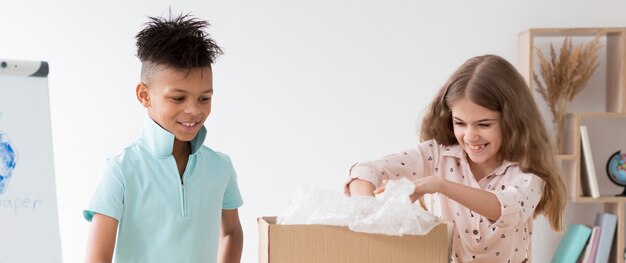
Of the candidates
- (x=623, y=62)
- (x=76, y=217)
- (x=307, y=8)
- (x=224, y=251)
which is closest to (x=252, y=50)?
(x=307, y=8)

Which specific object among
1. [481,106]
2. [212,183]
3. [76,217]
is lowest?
[76,217]

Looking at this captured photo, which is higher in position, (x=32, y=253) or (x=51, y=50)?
(x=51, y=50)

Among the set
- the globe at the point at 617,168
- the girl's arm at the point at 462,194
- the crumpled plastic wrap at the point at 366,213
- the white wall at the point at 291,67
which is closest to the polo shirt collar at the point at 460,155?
the girl's arm at the point at 462,194

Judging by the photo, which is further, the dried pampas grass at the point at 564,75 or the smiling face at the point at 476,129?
the dried pampas grass at the point at 564,75

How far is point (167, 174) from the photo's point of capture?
1.70m

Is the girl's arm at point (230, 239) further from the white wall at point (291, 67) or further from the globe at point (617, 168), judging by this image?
the globe at point (617, 168)

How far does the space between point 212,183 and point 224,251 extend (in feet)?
0.62

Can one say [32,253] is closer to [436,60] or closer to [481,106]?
[481,106]

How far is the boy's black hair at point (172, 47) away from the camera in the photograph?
1.71 meters

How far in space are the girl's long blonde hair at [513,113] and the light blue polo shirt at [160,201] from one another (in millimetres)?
610

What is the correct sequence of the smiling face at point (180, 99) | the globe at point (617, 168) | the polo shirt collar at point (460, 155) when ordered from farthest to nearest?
the globe at point (617, 168) → the polo shirt collar at point (460, 155) → the smiling face at point (180, 99)

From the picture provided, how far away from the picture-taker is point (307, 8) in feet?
12.0

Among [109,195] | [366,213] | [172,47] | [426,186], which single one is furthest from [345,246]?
[172,47]

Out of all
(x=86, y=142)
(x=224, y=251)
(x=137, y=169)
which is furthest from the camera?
(x=86, y=142)
